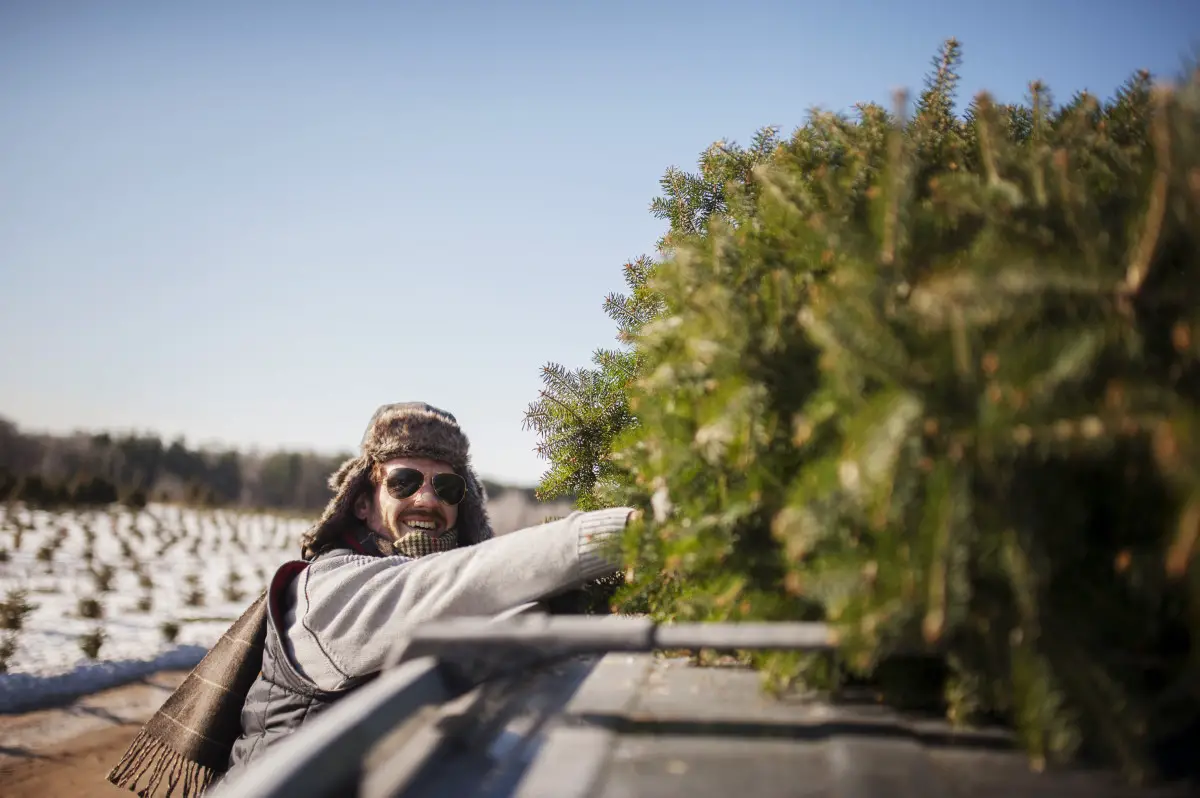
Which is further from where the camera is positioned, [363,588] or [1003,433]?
[363,588]

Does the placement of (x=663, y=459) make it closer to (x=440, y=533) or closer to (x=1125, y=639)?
(x=1125, y=639)

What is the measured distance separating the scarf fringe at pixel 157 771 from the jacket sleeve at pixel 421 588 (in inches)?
39.3

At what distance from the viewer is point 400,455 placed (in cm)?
436

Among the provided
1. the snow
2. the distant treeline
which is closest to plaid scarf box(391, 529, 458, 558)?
the snow

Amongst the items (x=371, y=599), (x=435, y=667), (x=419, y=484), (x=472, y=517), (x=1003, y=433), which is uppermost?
(x=1003, y=433)

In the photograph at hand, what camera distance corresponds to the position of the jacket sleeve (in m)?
2.77

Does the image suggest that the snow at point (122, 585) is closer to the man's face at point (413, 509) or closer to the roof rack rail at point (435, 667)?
the man's face at point (413, 509)

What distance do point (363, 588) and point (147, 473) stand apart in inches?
1688

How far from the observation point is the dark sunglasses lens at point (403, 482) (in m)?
4.25

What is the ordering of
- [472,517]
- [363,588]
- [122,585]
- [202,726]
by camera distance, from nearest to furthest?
1. [363,588]
2. [202,726]
3. [472,517]
4. [122,585]

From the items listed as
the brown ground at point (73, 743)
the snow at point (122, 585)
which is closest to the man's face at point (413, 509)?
the brown ground at point (73, 743)

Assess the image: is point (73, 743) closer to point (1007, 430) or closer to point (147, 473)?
point (1007, 430)

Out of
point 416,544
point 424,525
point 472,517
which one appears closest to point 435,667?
point 416,544

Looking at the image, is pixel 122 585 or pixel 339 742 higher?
pixel 339 742
